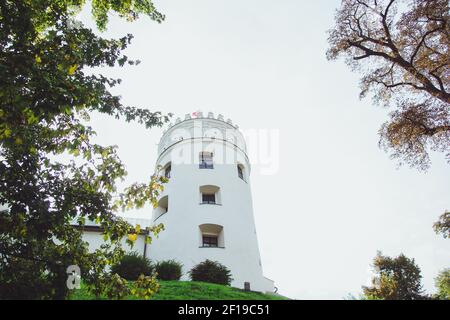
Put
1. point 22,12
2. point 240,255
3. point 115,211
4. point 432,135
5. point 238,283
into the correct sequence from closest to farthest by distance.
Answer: point 22,12, point 115,211, point 432,135, point 238,283, point 240,255

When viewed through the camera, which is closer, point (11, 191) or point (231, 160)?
point (11, 191)

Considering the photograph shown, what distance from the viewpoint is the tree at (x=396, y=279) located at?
29.7m

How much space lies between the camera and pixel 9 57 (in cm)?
553

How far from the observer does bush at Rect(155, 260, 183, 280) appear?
59.6 ft

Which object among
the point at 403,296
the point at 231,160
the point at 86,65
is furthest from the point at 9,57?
the point at 403,296

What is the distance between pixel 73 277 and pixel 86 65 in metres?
4.99

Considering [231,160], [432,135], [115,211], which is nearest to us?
[115,211]

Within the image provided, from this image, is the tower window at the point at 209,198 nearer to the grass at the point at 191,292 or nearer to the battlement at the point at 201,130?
the battlement at the point at 201,130

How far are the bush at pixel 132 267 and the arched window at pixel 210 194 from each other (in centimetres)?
683

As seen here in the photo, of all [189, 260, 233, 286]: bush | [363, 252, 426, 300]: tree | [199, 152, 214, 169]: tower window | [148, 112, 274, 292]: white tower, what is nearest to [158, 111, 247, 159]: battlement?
[148, 112, 274, 292]: white tower

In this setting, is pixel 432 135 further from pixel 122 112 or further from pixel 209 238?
pixel 209 238

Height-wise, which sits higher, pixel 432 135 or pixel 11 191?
pixel 432 135

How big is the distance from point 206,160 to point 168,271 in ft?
31.7

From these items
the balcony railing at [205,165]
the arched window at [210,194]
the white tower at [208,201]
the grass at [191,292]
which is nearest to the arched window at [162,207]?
the white tower at [208,201]
